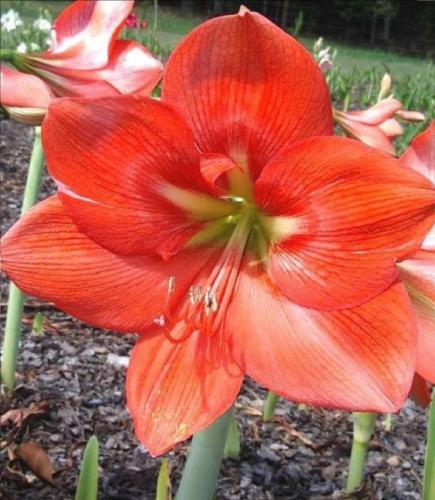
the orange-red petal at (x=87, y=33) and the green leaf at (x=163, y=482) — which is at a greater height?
the orange-red petal at (x=87, y=33)

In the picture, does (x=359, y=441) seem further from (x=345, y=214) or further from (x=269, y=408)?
(x=345, y=214)

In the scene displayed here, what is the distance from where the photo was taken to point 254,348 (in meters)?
0.64

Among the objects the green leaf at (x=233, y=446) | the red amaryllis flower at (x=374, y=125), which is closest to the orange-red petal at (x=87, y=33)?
the red amaryllis flower at (x=374, y=125)

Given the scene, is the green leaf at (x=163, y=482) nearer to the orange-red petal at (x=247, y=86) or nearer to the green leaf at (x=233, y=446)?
the orange-red petal at (x=247, y=86)

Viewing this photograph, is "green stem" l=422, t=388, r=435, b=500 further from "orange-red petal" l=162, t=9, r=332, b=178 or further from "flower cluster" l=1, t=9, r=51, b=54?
"flower cluster" l=1, t=9, r=51, b=54

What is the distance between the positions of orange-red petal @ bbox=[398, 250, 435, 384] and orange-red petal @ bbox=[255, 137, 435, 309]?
4 centimetres

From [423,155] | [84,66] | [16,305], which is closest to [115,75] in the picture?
[84,66]

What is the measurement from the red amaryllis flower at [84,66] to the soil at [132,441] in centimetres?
71

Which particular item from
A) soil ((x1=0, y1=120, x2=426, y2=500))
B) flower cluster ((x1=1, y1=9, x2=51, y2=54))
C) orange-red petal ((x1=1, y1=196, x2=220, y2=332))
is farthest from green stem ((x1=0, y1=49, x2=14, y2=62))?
flower cluster ((x1=1, y1=9, x2=51, y2=54))

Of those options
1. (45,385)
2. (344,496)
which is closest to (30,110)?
(344,496)

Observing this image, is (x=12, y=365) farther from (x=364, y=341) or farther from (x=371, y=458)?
(x=364, y=341)

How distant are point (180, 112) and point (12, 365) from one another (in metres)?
1.23

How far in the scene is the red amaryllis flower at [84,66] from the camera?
86 cm

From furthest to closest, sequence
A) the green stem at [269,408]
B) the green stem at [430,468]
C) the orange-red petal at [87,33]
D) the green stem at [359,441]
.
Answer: the green stem at [269,408] → the green stem at [359,441] → the orange-red petal at [87,33] → the green stem at [430,468]
